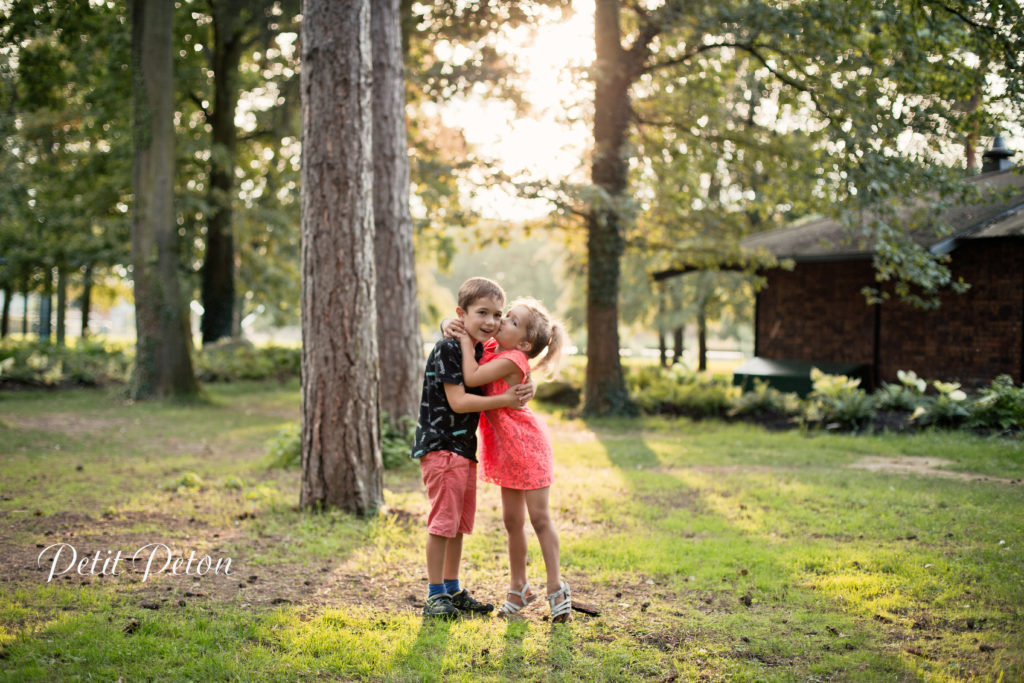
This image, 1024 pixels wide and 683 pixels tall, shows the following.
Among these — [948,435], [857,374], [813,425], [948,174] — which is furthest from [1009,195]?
[857,374]

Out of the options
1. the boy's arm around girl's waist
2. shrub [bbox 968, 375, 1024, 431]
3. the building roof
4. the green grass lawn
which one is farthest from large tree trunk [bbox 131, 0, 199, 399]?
shrub [bbox 968, 375, 1024, 431]

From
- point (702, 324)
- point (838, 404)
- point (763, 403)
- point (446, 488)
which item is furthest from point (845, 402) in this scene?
point (702, 324)

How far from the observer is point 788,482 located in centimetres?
802

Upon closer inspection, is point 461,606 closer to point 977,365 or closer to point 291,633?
point 291,633

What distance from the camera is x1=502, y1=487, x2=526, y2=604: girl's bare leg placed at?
4133mm

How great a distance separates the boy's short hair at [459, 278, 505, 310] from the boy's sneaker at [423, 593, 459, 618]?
61.6 inches

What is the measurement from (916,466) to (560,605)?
20.8ft

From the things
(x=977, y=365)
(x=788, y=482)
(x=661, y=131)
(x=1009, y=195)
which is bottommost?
(x=788, y=482)

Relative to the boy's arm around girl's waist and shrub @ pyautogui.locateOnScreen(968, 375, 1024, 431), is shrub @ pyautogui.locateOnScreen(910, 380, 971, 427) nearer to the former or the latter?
shrub @ pyautogui.locateOnScreen(968, 375, 1024, 431)

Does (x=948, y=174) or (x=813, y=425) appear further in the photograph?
(x=813, y=425)

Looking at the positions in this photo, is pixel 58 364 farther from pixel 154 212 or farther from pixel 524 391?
pixel 524 391

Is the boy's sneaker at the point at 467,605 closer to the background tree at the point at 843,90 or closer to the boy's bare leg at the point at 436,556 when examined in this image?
the boy's bare leg at the point at 436,556

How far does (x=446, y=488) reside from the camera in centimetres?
407

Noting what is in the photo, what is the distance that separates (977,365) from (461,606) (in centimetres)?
1263
